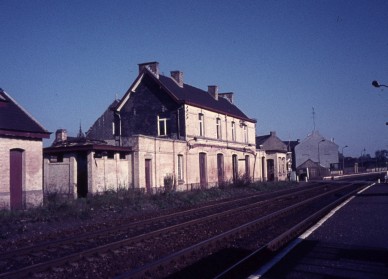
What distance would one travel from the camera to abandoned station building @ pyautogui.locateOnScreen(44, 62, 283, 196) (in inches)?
879

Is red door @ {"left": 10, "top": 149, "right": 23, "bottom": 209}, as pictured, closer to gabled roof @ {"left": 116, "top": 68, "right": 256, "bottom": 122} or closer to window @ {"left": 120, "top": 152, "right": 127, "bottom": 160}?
window @ {"left": 120, "top": 152, "right": 127, "bottom": 160}

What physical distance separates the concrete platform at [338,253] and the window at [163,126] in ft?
64.8

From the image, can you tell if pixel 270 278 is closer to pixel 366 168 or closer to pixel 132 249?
pixel 132 249

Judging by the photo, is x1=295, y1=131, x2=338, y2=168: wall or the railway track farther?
x1=295, y1=131, x2=338, y2=168: wall

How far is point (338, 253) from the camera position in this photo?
8523mm

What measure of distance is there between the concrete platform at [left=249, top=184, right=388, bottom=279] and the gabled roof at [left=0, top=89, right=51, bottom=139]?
45.7 ft

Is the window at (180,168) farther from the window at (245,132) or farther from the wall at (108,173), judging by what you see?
the window at (245,132)

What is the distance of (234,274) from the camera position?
7160 mm

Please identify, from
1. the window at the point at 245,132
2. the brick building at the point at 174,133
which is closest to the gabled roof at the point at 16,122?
the brick building at the point at 174,133

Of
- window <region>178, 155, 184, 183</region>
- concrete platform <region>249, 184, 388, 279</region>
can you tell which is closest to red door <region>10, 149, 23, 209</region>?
window <region>178, 155, 184, 183</region>

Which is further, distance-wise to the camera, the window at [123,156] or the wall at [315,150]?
the wall at [315,150]

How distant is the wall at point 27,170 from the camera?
56.9ft

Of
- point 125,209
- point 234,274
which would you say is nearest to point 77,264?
point 234,274

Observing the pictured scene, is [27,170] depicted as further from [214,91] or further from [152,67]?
[214,91]
